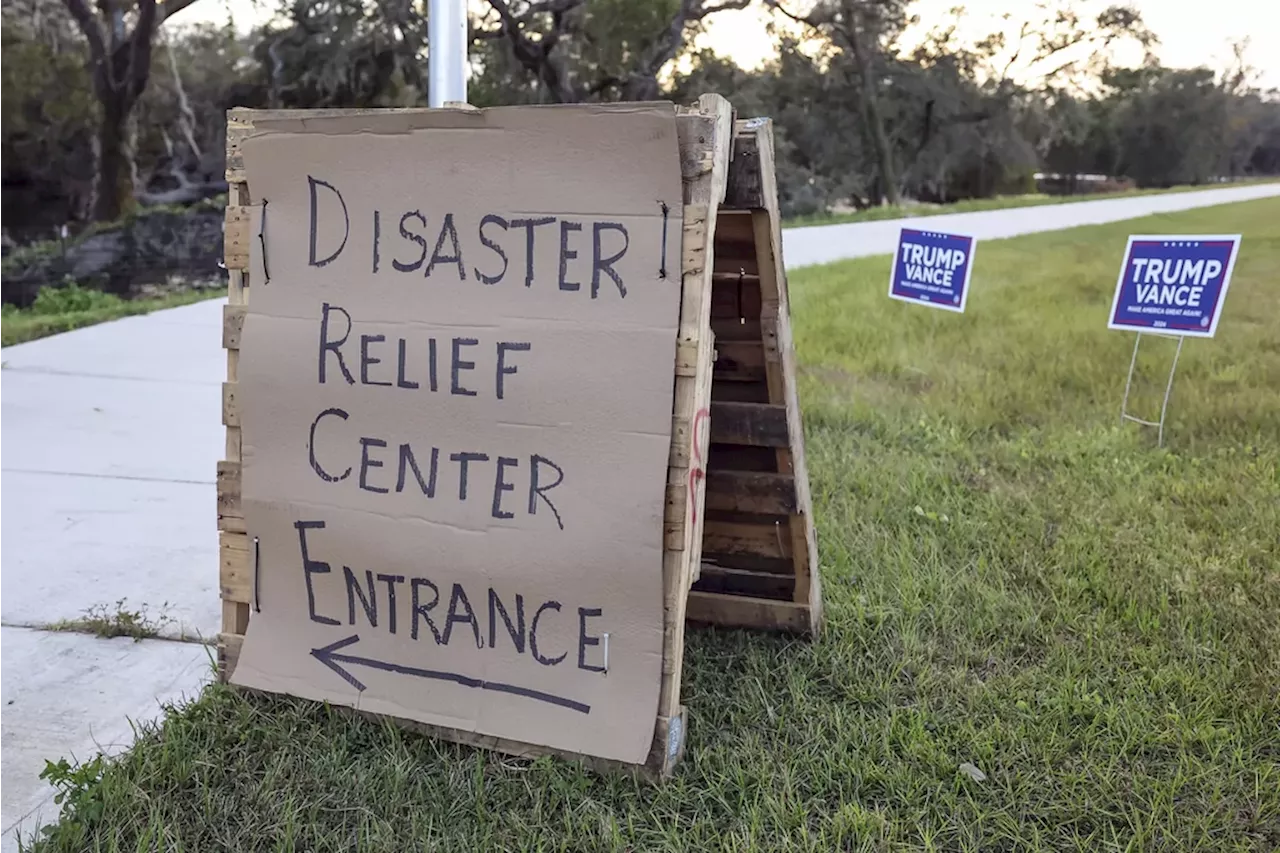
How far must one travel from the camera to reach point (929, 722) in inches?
102

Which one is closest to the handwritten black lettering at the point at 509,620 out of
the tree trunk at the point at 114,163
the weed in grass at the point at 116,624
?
the weed in grass at the point at 116,624

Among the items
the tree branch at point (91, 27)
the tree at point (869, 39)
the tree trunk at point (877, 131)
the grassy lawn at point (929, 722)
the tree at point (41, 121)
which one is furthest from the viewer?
the tree trunk at point (877, 131)

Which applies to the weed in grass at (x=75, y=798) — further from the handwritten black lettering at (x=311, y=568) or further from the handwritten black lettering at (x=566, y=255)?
the handwritten black lettering at (x=566, y=255)

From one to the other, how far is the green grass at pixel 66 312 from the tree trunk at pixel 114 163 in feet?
27.5

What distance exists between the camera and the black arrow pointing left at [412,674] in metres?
2.30

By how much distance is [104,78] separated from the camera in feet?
62.4

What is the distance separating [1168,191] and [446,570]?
65.7 feet

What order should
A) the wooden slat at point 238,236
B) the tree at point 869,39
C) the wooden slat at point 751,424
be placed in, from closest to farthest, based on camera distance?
the wooden slat at point 238,236 < the wooden slat at point 751,424 < the tree at point 869,39

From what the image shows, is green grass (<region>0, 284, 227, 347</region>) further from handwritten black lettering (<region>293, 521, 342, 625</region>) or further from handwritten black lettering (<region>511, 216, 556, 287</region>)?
handwritten black lettering (<region>511, 216, 556, 287</region>)

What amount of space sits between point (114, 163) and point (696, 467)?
70.9ft

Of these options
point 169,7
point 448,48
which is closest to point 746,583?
point 448,48

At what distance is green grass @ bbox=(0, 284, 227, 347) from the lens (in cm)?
782

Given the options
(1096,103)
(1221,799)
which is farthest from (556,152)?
(1096,103)

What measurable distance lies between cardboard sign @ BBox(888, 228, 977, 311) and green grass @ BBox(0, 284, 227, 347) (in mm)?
6567
